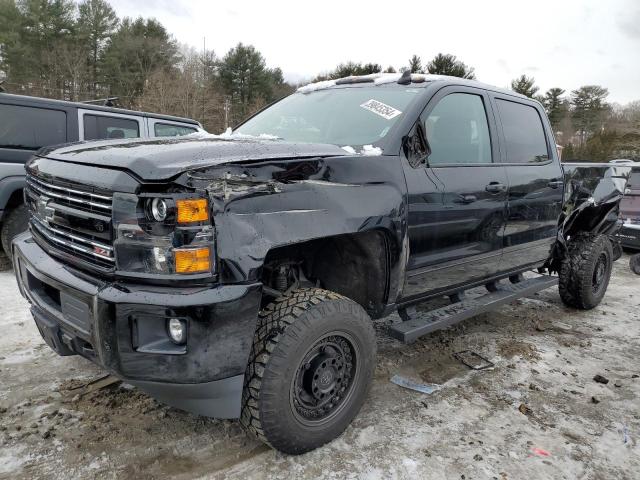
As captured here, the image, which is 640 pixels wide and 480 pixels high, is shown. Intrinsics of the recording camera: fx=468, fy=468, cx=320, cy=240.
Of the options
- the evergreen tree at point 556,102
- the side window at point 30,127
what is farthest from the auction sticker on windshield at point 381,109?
the evergreen tree at point 556,102

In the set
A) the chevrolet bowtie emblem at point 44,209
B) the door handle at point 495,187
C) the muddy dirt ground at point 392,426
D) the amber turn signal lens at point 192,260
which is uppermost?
the door handle at point 495,187

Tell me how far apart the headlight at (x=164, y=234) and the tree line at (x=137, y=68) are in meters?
24.1

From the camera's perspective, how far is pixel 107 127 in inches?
243

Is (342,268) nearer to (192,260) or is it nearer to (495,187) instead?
(192,260)

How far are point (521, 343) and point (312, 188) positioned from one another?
2.72 m

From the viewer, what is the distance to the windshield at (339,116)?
2.87 metres

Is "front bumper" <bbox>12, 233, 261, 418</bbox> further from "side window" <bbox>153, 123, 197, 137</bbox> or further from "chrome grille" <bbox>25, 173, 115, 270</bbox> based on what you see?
"side window" <bbox>153, 123, 197, 137</bbox>

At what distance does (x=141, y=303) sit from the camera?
5.99 ft

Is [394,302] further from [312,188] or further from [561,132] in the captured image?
[561,132]

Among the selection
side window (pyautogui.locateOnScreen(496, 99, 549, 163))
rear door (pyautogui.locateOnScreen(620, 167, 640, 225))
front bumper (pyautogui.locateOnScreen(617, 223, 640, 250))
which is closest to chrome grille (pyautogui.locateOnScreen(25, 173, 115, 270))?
side window (pyautogui.locateOnScreen(496, 99, 549, 163))

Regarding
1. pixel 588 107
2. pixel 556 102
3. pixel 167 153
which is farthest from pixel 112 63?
pixel 588 107

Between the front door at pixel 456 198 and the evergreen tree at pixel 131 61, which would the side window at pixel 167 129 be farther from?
the evergreen tree at pixel 131 61

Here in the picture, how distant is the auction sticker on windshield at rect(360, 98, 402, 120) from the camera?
2.88 m

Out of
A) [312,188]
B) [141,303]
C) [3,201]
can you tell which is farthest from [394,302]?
[3,201]
